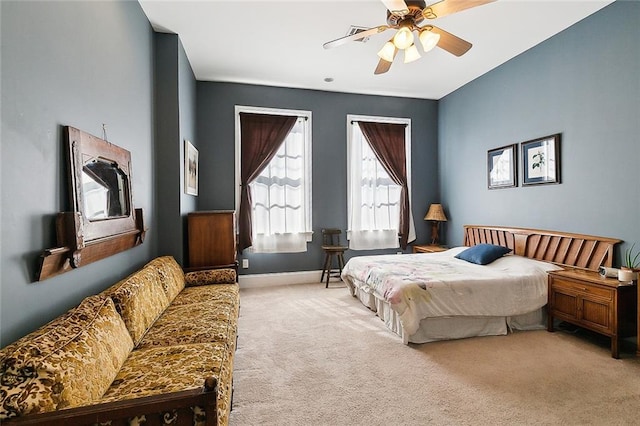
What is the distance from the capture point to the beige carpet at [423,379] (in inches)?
Answer: 76.3

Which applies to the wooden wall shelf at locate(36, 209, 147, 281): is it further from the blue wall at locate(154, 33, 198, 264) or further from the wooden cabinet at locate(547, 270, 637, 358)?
the wooden cabinet at locate(547, 270, 637, 358)

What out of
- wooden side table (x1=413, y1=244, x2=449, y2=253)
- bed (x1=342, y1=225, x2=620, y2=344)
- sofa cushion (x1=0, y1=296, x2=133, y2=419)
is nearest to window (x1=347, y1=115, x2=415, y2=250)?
wooden side table (x1=413, y1=244, x2=449, y2=253)

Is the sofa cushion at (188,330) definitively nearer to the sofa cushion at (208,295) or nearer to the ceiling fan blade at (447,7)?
the sofa cushion at (208,295)

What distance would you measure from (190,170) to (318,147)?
2138 millimetres

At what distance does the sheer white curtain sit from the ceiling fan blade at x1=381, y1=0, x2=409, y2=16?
9.75 ft

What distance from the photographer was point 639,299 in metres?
2.46

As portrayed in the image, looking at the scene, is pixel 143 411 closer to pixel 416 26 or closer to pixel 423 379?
pixel 423 379

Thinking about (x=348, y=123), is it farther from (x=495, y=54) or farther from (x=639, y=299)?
(x=639, y=299)

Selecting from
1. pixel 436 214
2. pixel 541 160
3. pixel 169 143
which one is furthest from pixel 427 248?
pixel 169 143

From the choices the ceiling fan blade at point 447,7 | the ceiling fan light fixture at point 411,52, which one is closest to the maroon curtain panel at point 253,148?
the ceiling fan light fixture at point 411,52

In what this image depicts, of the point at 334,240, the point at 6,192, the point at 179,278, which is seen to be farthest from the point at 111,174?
the point at 334,240

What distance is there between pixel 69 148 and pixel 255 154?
3348 mm

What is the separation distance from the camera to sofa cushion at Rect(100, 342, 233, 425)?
4.68 feet

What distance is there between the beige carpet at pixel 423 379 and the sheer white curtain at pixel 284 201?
1.82 m
